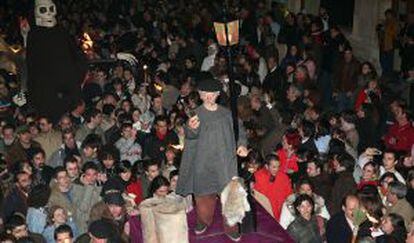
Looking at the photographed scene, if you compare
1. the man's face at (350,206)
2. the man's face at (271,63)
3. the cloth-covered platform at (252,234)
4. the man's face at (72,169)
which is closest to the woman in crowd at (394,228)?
the man's face at (350,206)

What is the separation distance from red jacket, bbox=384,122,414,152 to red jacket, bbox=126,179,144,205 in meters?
3.99

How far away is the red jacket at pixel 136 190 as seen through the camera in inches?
426

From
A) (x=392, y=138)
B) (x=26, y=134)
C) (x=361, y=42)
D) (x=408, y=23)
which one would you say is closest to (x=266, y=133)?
(x=392, y=138)

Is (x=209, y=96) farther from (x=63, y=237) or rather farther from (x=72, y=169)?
(x=72, y=169)

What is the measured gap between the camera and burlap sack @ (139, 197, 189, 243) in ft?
26.8

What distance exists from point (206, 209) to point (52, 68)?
5651 mm

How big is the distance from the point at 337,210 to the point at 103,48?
9.76 metres

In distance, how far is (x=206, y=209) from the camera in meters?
8.93

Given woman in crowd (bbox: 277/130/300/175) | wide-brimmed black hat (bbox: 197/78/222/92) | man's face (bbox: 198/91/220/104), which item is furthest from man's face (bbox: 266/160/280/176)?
wide-brimmed black hat (bbox: 197/78/222/92)

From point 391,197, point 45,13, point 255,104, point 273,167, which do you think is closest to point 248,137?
point 255,104

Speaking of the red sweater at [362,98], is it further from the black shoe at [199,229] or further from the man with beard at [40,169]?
the black shoe at [199,229]

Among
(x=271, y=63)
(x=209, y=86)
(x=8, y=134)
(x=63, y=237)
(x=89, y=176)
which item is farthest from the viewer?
(x=271, y=63)

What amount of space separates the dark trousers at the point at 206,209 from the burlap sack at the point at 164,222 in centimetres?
44

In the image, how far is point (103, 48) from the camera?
1877 cm
